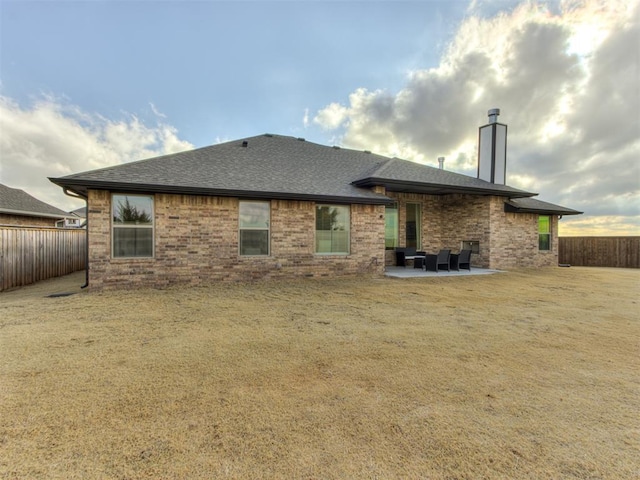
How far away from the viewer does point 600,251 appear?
18047mm

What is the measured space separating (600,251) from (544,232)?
21.7 feet

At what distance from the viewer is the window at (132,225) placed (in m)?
8.00

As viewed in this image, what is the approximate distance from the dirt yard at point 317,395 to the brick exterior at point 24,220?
1333 centimetres

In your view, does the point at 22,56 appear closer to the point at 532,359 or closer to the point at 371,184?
the point at 371,184

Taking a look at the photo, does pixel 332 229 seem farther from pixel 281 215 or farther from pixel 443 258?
pixel 443 258

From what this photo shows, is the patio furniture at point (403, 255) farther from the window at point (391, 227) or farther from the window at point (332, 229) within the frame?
the window at point (332, 229)

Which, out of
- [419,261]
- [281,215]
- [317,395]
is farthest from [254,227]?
[419,261]

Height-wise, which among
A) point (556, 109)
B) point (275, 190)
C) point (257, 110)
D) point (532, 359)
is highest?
point (257, 110)

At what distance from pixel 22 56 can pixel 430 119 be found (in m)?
16.6

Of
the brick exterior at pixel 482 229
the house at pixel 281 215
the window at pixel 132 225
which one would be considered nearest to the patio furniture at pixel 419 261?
the brick exterior at pixel 482 229

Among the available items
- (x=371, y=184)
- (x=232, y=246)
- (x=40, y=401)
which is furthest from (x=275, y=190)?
(x=40, y=401)

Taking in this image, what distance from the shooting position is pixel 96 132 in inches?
542

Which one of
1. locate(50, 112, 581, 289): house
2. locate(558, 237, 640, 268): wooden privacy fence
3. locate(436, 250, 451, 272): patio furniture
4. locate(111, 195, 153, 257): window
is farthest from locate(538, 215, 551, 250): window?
locate(111, 195, 153, 257): window

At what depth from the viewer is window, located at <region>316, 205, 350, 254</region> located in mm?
10164
